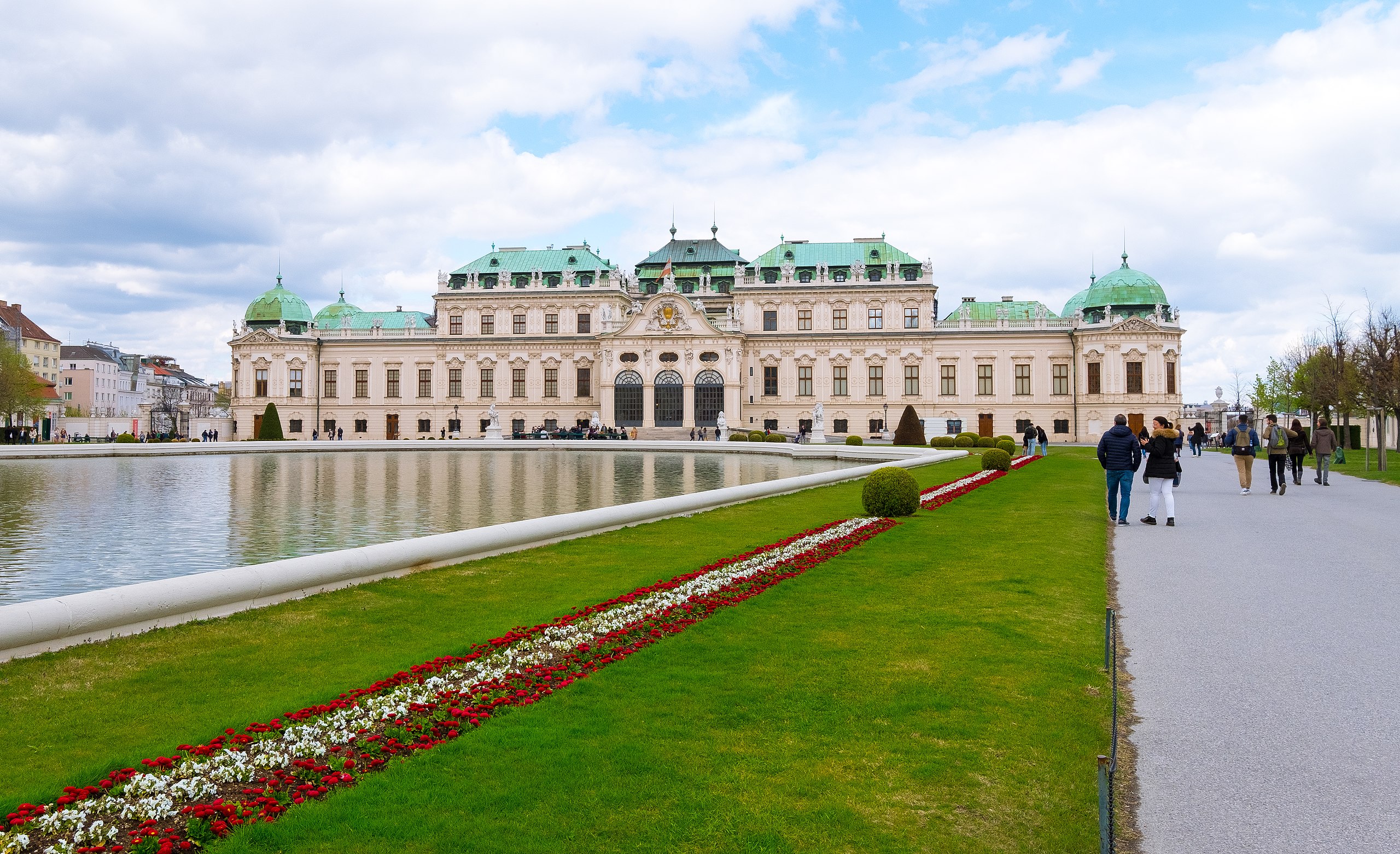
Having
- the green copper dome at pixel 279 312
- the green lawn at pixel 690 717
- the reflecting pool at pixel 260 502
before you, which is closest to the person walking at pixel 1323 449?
the reflecting pool at pixel 260 502

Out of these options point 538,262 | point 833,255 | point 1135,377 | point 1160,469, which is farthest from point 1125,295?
point 1160,469

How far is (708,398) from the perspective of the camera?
71625 millimetres

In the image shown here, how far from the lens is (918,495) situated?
17.6 m

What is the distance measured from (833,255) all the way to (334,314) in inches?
1827

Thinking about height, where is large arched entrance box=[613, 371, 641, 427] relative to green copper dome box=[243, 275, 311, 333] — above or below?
below

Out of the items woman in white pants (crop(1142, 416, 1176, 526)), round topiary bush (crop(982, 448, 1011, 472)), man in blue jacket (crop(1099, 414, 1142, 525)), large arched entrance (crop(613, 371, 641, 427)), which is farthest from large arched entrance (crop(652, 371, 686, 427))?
woman in white pants (crop(1142, 416, 1176, 526))

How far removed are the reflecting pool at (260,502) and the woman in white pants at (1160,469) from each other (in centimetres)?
1163

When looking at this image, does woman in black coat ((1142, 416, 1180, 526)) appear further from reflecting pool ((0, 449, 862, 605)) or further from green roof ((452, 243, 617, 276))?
green roof ((452, 243, 617, 276))

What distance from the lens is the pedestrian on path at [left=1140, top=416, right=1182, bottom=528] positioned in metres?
16.4

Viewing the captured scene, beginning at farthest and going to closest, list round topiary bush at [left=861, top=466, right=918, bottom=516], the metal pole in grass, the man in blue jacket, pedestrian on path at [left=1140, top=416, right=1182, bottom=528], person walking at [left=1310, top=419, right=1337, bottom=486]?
person walking at [left=1310, top=419, right=1337, bottom=486] < round topiary bush at [left=861, top=466, right=918, bottom=516] < the man in blue jacket < pedestrian on path at [left=1140, top=416, right=1182, bottom=528] < the metal pole in grass

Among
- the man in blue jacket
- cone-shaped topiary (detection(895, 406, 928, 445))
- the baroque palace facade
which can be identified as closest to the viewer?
the man in blue jacket

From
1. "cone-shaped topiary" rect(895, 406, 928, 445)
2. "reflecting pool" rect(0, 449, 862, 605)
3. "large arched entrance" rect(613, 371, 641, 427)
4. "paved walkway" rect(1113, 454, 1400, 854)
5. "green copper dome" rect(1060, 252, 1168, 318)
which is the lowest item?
"paved walkway" rect(1113, 454, 1400, 854)

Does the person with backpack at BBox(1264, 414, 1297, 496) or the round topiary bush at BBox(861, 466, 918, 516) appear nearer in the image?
the round topiary bush at BBox(861, 466, 918, 516)

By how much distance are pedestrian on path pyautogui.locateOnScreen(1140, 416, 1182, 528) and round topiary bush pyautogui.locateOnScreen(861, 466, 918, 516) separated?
13.9 ft
